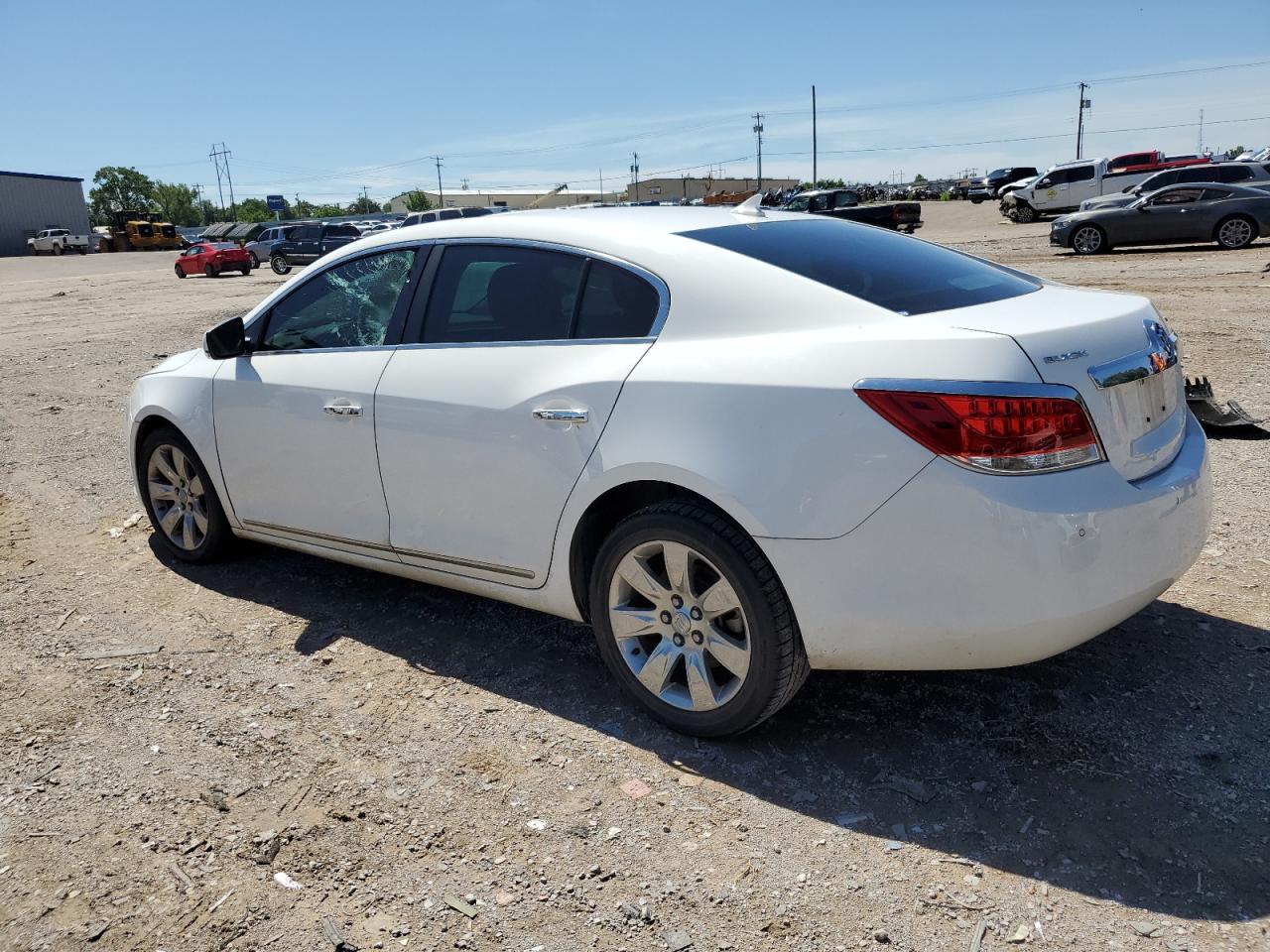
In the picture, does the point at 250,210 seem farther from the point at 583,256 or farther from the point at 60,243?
the point at 583,256

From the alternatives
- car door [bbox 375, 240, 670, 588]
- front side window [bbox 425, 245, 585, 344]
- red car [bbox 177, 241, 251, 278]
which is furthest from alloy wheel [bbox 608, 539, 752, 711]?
red car [bbox 177, 241, 251, 278]

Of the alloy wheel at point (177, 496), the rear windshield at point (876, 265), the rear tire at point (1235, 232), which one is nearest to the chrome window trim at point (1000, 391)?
the rear windshield at point (876, 265)

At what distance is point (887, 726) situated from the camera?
3.32 metres

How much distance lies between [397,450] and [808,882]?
84.8 inches

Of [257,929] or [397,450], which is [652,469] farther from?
[257,929]

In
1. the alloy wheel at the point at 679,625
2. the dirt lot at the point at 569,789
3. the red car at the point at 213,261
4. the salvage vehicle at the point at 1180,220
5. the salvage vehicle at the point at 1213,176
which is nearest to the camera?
the dirt lot at the point at 569,789

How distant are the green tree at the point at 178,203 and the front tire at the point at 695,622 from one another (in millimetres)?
166693

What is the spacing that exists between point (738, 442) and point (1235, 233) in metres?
21.7

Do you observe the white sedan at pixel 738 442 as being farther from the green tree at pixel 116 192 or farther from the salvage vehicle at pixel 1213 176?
the green tree at pixel 116 192

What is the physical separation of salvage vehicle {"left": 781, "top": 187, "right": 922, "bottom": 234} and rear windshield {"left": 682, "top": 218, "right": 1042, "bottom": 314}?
2887 centimetres

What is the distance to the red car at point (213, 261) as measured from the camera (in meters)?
37.4

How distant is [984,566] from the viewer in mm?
2643

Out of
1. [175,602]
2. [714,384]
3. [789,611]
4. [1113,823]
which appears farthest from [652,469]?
[175,602]

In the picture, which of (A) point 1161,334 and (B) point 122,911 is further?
(A) point 1161,334
